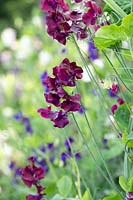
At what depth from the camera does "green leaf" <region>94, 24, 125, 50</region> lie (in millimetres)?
1238

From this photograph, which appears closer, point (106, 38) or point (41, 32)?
point (106, 38)

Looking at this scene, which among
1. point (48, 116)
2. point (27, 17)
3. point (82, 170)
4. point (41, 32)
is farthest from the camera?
point (27, 17)

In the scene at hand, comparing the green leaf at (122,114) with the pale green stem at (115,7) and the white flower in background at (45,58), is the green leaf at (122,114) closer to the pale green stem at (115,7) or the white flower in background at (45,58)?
the pale green stem at (115,7)

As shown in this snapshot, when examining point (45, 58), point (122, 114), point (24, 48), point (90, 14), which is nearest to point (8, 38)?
point (24, 48)

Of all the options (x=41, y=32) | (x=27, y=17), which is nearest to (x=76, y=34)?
(x=41, y=32)

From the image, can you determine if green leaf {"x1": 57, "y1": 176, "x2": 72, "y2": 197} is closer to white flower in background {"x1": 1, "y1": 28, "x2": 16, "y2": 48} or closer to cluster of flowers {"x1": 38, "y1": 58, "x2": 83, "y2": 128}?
cluster of flowers {"x1": 38, "y1": 58, "x2": 83, "y2": 128}

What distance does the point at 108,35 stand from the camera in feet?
4.11

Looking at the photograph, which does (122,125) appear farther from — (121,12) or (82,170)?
(82,170)

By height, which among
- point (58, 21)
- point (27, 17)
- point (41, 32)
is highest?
point (27, 17)

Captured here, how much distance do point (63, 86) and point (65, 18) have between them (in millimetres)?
156

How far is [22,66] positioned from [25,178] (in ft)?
9.62

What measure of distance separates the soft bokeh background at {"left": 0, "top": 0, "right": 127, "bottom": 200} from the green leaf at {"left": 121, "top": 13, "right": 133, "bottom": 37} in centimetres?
17

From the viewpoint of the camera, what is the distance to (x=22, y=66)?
4.39 meters

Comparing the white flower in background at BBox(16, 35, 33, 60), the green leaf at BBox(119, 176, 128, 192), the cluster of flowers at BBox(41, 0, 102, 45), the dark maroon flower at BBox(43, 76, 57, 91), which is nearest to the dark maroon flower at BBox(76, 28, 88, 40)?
the cluster of flowers at BBox(41, 0, 102, 45)
